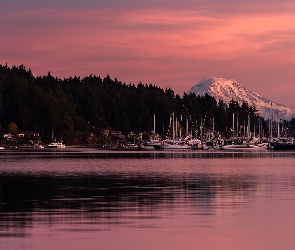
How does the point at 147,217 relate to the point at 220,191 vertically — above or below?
below

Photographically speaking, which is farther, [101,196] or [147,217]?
[101,196]

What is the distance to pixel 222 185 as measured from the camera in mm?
63531

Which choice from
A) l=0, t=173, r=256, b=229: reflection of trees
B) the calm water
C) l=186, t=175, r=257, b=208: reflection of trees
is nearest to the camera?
the calm water

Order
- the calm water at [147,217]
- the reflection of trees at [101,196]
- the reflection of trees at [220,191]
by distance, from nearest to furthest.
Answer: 1. the calm water at [147,217]
2. the reflection of trees at [101,196]
3. the reflection of trees at [220,191]

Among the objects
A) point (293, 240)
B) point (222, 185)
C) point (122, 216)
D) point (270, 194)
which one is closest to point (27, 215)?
point (122, 216)

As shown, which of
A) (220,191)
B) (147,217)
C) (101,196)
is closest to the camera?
(147,217)

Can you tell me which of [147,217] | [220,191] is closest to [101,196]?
[220,191]

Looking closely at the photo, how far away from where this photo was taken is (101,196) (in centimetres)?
5172

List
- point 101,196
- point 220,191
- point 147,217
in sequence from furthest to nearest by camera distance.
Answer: point 220,191
point 101,196
point 147,217

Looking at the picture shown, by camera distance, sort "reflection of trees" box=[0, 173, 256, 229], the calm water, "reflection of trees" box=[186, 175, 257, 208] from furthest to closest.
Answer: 1. "reflection of trees" box=[186, 175, 257, 208]
2. "reflection of trees" box=[0, 173, 256, 229]
3. the calm water

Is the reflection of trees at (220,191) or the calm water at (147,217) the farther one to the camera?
the reflection of trees at (220,191)

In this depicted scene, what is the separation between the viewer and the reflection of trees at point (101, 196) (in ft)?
130

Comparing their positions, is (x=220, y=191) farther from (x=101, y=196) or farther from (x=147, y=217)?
→ (x=147, y=217)

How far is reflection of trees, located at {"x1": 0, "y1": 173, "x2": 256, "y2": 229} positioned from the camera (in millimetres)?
39719
